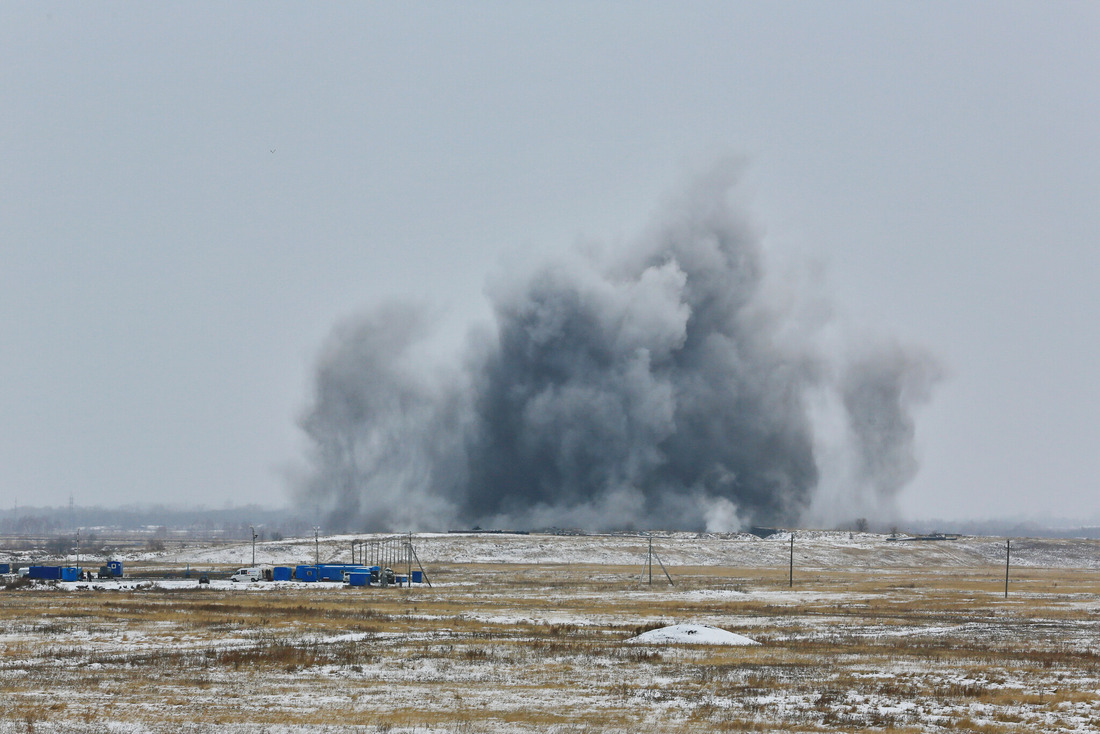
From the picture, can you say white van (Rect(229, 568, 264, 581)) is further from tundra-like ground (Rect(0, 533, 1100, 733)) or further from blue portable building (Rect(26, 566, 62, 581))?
blue portable building (Rect(26, 566, 62, 581))

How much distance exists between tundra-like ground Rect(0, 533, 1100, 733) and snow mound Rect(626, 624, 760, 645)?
1137 mm

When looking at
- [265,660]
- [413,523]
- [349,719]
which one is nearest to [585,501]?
[413,523]

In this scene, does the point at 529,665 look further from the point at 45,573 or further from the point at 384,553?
the point at 384,553

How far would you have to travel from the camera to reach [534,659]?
3681 cm

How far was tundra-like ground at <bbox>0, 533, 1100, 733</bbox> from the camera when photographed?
25.8 metres

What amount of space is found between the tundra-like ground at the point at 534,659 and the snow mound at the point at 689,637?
1.14 metres

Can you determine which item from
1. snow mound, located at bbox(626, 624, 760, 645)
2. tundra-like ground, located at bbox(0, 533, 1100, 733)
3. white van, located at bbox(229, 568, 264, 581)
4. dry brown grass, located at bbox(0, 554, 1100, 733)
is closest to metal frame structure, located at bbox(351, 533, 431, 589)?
white van, located at bbox(229, 568, 264, 581)

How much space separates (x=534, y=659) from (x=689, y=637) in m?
8.19

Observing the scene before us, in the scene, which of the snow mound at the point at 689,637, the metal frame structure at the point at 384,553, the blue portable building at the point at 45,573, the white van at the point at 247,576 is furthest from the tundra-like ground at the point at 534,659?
the metal frame structure at the point at 384,553

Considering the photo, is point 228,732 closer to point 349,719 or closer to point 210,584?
point 349,719

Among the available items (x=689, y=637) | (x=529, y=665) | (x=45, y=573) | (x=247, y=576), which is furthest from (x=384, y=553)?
(x=529, y=665)

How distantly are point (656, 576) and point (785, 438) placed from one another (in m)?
60.8

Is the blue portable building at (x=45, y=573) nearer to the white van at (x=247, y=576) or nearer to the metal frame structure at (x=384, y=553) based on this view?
the white van at (x=247, y=576)

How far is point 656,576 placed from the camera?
318 feet
